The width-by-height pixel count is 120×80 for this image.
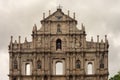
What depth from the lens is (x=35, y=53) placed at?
76.0m

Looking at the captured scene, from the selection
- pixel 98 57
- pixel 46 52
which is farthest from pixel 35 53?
pixel 98 57

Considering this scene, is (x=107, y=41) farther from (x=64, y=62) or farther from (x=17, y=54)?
(x=17, y=54)

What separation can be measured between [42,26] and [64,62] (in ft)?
15.6

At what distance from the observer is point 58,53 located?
250 feet

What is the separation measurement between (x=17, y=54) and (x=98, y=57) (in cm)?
896

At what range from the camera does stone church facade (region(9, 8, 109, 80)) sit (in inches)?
2968

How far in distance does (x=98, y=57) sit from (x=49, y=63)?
5.44m

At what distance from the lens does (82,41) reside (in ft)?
250

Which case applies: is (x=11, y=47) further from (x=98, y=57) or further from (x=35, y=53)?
(x=98, y=57)

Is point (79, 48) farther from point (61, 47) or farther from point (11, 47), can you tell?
point (11, 47)

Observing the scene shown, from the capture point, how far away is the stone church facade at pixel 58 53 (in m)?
75.4

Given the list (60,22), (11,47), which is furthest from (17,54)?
(60,22)

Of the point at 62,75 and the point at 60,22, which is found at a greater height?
the point at 60,22

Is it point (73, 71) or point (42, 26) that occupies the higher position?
point (42, 26)
